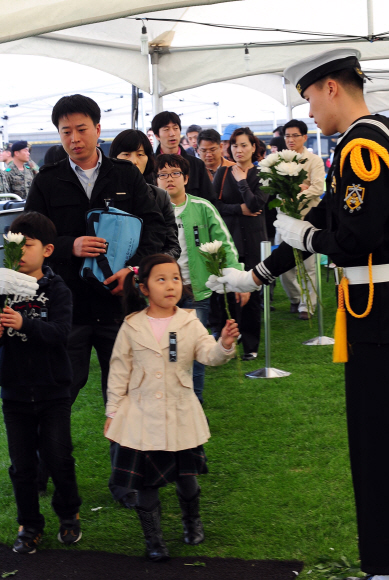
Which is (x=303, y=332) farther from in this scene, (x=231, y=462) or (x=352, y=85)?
(x=352, y=85)

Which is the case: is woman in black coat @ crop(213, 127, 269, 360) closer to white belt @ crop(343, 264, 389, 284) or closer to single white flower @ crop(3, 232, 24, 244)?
single white flower @ crop(3, 232, 24, 244)

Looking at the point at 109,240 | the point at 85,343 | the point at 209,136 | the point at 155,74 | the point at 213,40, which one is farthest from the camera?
the point at 213,40

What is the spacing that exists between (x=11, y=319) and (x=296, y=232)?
1.25 metres

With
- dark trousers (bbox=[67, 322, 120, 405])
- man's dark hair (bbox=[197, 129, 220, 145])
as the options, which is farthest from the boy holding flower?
man's dark hair (bbox=[197, 129, 220, 145])

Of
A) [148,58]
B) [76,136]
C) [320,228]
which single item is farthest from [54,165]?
[148,58]

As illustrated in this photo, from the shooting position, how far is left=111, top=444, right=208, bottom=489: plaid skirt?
3158mm

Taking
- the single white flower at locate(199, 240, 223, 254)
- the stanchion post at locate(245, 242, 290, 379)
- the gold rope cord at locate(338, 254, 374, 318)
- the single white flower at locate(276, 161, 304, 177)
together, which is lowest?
the stanchion post at locate(245, 242, 290, 379)

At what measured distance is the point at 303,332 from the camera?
8023 mm

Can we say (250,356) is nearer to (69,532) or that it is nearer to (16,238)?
(69,532)

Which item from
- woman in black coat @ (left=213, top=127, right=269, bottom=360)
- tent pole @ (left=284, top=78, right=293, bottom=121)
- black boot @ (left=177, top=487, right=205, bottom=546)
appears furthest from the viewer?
tent pole @ (left=284, top=78, right=293, bottom=121)

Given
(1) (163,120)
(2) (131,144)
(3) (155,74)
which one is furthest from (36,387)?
(3) (155,74)

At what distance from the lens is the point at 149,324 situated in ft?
10.9

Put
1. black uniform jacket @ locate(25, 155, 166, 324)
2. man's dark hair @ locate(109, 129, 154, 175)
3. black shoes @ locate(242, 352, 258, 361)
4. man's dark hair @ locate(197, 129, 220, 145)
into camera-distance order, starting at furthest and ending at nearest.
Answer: man's dark hair @ locate(197, 129, 220, 145)
black shoes @ locate(242, 352, 258, 361)
man's dark hair @ locate(109, 129, 154, 175)
black uniform jacket @ locate(25, 155, 166, 324)

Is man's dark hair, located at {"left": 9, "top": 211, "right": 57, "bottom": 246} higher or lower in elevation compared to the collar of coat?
higher
